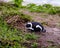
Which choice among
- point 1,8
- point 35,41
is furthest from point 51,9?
point 35,41

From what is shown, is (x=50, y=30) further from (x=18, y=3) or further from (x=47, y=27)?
(x=18, y=3)

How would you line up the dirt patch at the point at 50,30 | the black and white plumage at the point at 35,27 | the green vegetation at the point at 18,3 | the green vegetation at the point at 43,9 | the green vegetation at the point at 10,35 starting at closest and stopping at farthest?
the green vegetation at the point at 10,35, the dirt patch at the point at 50,30, the black and white plumage at the point at 35,27, the green vegetation at the point at 43,9, the green vegetation at the point at 18,3

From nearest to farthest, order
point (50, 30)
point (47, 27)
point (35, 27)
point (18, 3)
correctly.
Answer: point (35, 27)
point (50, 30)
point (47, 27)
point (18, 3)

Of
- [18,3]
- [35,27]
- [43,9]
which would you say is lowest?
[43,9]

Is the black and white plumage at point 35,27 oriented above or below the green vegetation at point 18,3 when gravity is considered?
above

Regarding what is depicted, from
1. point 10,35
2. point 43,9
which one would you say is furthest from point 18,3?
point 10,35

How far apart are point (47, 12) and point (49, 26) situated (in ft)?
7.20

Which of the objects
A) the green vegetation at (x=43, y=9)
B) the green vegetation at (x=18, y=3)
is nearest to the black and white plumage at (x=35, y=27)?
the green vegetation at (x=43, y=9)

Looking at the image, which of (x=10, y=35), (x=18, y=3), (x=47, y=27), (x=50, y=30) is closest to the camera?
(x=10, y=35)

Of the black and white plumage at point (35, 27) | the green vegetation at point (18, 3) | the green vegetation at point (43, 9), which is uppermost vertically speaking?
the black and white plumage at point (35, 27)

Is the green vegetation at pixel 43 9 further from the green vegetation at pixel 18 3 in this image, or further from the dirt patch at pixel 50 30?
the dirt patch at pixel 50 30

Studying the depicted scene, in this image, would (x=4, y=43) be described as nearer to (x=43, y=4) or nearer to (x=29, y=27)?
(x=29, y=27)

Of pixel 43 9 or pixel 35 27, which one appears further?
pixel 43 9

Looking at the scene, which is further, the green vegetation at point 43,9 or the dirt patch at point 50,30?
the green vegetation at point 43,9
